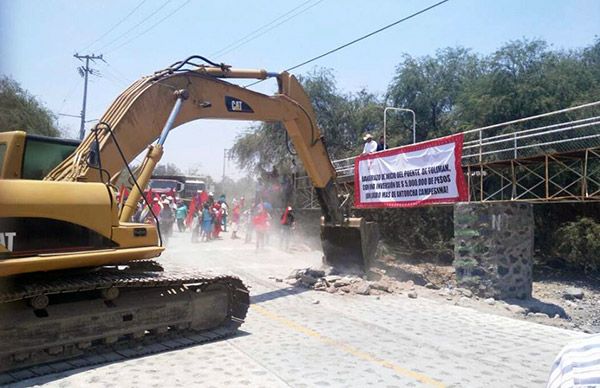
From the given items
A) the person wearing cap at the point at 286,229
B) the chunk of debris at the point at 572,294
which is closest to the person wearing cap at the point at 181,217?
the person wearing cap at the point at 286,229

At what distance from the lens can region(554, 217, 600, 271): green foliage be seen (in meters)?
15.3

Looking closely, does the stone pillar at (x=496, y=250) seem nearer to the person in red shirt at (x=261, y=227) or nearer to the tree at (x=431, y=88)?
the person in red shirt at (x=261, y=227)

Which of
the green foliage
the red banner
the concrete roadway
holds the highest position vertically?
the red banner

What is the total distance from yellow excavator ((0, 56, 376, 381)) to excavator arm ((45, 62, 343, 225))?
0.02m

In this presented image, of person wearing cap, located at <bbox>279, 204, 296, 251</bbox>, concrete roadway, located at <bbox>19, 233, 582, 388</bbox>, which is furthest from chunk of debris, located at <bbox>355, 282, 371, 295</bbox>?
person wearing cap, located at <bbox>279, 204, 296, 251</bbox>

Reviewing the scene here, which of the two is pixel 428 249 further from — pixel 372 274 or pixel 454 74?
pixel 454 74

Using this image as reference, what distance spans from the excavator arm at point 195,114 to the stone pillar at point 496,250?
2909 mm

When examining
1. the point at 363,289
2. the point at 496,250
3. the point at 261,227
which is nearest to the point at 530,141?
the point at 496,250

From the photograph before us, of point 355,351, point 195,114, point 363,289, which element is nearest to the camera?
point 355,351

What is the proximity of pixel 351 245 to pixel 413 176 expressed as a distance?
6.62 feet

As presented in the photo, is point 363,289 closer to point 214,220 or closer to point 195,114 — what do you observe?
point 195,114

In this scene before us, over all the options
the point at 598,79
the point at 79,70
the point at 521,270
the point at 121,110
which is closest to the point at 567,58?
the point at 598,79

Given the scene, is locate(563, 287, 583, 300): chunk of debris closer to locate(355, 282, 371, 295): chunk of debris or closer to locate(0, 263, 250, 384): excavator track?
locate(355, 282, 371, 295): chunk of debris

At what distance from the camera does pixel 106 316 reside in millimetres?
5961
